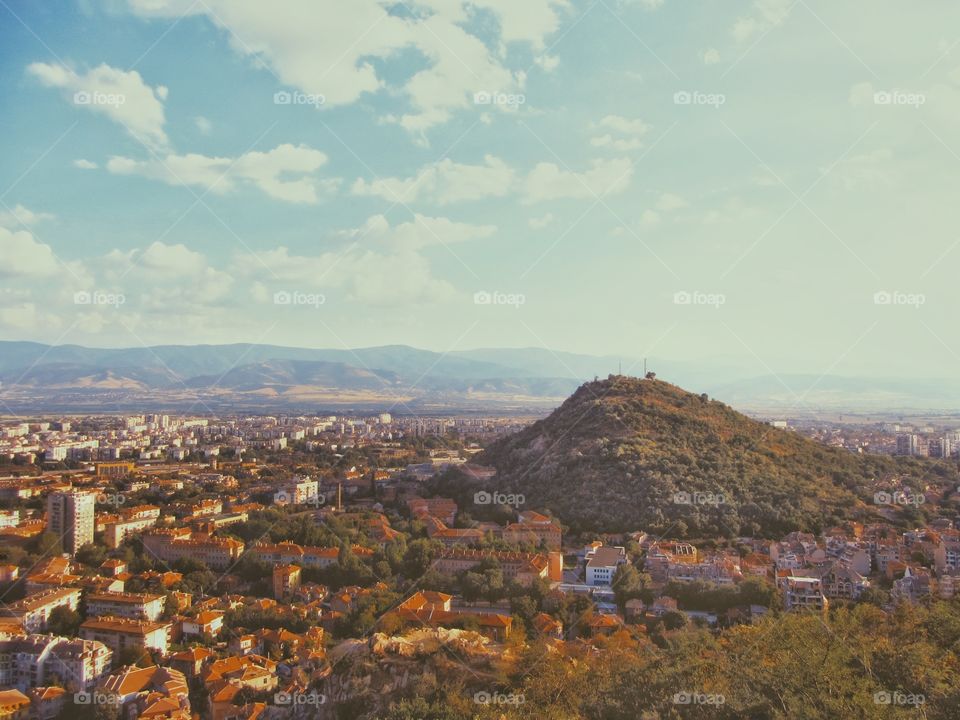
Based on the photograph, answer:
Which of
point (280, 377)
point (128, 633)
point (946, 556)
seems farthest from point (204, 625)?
point (280, 377)

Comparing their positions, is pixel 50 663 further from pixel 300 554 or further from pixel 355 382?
pixel 355 382

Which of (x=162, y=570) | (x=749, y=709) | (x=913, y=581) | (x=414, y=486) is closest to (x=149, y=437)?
(x=414, y=486)

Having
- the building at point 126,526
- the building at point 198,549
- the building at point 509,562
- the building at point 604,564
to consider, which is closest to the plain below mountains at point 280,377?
the building at point 126,526

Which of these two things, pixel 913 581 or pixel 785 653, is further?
pixel 913 581

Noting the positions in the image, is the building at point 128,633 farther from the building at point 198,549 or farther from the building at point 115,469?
the building at point 115,469

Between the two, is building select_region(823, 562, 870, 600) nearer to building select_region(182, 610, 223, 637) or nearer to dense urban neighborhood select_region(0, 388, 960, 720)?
dense urban neighborhood select_region(0, 388, 960, 720)

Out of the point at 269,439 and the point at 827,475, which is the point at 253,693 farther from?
the point at 269,439
